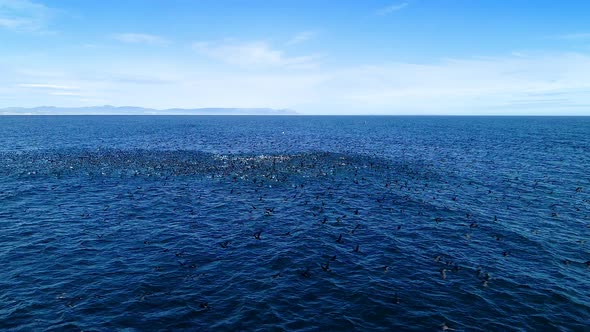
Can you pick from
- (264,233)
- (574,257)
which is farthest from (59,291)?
(574,257)

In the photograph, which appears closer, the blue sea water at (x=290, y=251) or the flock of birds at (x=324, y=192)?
the blue sea water at (x=290, y=251)

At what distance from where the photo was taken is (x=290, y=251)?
28.7 m

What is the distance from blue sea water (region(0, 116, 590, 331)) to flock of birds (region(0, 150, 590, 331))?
287mm

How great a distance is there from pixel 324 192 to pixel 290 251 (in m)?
19.7

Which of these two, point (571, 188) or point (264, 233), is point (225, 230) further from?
point (571, 188)

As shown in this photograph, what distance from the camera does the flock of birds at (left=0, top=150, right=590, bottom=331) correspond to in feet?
93.2

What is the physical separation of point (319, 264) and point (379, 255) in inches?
222

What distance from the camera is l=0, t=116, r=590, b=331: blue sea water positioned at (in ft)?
65.8

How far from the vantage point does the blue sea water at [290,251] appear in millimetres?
20062

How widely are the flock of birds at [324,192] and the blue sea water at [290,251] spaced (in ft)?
0.94

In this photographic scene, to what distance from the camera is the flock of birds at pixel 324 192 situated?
2842 cm

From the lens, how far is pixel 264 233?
→ 32.8 meters

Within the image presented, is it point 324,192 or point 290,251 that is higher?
point 324,192

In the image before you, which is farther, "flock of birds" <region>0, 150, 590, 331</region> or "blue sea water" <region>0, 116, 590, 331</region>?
"flock of birds" <region>0, 150, 590, 331</region>
